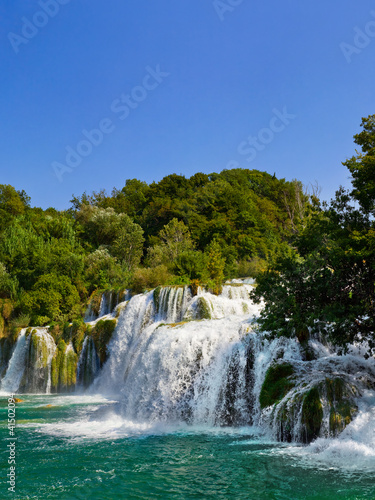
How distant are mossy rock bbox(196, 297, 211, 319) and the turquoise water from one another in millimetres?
8263

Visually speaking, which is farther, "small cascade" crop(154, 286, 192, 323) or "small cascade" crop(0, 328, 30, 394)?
"small cascade" crop(0, 328, 30, 394)

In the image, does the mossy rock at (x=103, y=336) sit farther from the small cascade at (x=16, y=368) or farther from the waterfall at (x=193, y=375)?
the waterfall at (x=193, y=375)

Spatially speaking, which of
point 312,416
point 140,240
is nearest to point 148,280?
point 140,240

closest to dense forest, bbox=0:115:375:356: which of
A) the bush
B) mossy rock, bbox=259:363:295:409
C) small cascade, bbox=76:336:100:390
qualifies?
the bush

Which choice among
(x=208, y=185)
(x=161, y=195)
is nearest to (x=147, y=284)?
(x=208, y=185)

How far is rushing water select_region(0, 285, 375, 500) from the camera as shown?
886cm

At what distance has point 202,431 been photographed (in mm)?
13359

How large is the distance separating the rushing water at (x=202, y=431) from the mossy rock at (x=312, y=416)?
14 centimetres

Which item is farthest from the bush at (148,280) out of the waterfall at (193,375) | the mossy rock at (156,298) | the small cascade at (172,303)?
the waterfall at (193,375)

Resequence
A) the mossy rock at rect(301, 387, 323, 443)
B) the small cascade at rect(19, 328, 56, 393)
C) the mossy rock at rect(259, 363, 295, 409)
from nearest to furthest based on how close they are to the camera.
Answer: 1. the mossy rock at rect(301, 387, 323, 443)
2. the mossy rock at rect(259, 363, 295, 409)
3. the small cascade at rect(19, 328, 56, 393)

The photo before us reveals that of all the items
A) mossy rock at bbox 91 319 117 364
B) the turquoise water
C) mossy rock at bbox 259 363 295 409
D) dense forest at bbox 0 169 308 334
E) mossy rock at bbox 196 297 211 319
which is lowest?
the turquoise water

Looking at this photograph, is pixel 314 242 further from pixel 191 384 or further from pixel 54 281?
pixel 54 281

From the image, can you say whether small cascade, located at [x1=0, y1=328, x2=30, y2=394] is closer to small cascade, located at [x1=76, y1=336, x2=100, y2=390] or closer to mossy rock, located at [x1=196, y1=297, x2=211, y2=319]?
small cascade, located at [x1=76, y1=336, x2=100, y2=390]

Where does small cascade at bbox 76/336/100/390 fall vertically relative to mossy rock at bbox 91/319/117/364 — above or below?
below
